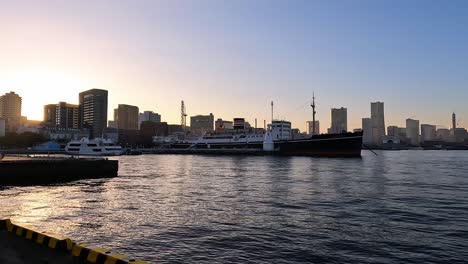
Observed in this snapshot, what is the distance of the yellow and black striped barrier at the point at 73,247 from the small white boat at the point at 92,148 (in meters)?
147

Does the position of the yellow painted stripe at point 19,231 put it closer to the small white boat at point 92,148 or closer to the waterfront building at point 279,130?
the small white boat at point 92,148

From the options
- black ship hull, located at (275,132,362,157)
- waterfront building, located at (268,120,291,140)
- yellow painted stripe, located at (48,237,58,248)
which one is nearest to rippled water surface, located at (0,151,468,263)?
yellow painted stripe, located at (48,237,58,248)

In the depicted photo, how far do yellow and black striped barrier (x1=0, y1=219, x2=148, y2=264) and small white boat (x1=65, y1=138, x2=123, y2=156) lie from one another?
481ft

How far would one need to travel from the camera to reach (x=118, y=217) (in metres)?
24.8

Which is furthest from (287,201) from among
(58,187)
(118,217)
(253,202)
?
(58,187)

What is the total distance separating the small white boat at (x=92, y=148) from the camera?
152 m

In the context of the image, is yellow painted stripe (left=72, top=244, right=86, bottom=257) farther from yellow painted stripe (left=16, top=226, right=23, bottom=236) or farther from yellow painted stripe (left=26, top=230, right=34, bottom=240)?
yellow painted stripe (left=16, top=226, right=23, bottom=236)

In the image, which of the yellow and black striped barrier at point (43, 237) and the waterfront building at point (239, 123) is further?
the waterfront building at point (239, 123)

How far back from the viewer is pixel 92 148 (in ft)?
501

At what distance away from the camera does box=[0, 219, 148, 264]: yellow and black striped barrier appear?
864 centimetres

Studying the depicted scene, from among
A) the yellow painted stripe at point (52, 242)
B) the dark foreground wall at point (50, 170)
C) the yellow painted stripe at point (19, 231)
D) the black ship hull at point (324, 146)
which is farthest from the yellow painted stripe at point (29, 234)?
the black ship hull at point (324, 146)

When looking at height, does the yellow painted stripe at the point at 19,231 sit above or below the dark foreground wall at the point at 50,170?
above

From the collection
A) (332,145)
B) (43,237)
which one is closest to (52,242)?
(43,237)

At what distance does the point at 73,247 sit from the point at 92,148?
151664mm
